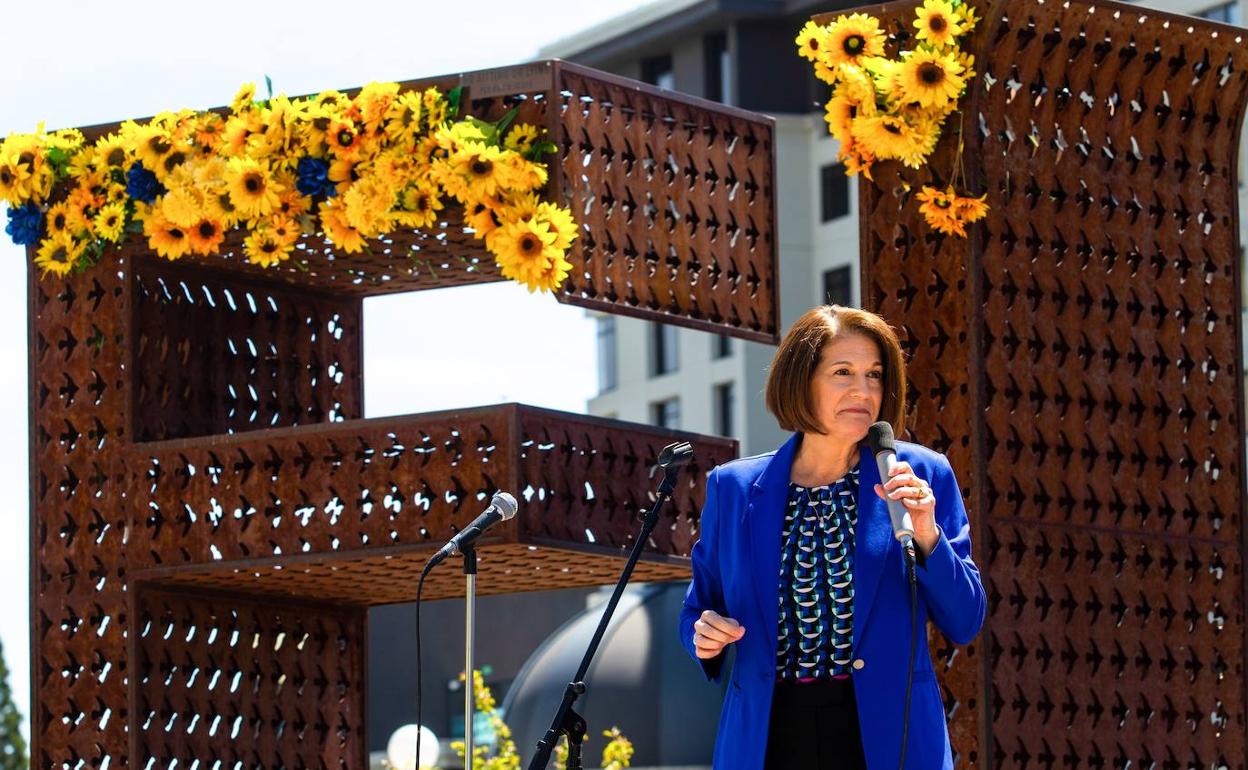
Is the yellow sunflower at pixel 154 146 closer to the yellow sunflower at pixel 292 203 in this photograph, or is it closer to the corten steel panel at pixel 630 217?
the corten steel panel at pixel 630 217

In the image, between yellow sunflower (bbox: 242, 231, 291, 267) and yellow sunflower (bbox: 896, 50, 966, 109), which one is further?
yellow sunflower (bbox: 242, 231, 291, 267)

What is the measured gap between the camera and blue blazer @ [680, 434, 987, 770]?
21.8 feet

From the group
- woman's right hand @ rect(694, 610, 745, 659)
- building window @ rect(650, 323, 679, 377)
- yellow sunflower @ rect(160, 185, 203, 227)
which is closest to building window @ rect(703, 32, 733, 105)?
building window @ rect(650, 323, 679, 377)

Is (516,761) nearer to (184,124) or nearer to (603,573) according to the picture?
(603,573)

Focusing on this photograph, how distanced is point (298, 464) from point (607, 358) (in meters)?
49.2

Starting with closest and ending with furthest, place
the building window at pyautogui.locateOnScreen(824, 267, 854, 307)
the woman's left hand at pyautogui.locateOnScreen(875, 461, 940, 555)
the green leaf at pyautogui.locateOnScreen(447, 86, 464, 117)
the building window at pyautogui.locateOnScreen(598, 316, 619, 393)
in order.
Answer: the woman's left hand at pyautogui.locateOnScreen(875, 461, 940, 555), the green leaf at pyautogui.locateOnScreen(447, 86, 464, 117), the building window at pyautogui.locateOnScreen(824, 267, 854, 307), the building window at pyautogui.locateOnScreen(598, 316, 619, 393)

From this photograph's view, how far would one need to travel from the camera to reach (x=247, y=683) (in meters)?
13.6

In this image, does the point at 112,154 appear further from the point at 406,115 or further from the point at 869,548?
the point at 869,548

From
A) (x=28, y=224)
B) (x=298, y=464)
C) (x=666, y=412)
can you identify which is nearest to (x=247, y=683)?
(x=298, y=464)

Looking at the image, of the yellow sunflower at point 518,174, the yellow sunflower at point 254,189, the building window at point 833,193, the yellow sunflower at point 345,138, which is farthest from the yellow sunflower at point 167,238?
the building window at point 833,193

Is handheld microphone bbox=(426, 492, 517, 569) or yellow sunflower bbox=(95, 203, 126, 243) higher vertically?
yellow sunflower bbox=(95, 203, 126, 243)

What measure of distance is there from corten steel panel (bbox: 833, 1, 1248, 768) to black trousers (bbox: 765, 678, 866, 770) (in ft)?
12.7

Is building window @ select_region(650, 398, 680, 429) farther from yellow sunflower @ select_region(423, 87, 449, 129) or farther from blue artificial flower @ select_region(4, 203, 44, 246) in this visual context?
yellow sunflower @ select_region(423, 87, 449, 129)

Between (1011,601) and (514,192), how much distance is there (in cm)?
302
